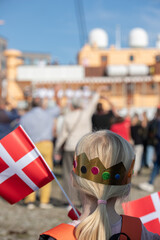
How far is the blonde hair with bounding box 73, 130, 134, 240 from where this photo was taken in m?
1.32

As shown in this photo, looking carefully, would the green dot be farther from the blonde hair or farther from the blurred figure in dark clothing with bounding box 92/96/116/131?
the blurred figure in dark clothing with bounding box 92/96/116/131

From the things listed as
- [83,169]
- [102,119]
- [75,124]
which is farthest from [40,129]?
[83,169]

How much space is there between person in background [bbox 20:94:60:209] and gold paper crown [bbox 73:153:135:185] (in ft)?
12.3

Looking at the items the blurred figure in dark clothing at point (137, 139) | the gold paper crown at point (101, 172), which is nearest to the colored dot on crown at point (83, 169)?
the gold paper crown at point (101, 172)

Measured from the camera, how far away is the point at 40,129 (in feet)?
17.0

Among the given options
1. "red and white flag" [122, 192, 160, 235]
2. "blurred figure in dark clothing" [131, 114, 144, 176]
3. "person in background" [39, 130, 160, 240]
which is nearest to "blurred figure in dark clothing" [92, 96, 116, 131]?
"blurred figure in dark clothing" [131, 114, 144, 176]

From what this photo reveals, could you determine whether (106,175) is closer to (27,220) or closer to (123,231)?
(123,231)

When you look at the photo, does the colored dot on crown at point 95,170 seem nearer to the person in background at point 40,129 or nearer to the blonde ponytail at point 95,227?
the blonde ponytail at point 95,227

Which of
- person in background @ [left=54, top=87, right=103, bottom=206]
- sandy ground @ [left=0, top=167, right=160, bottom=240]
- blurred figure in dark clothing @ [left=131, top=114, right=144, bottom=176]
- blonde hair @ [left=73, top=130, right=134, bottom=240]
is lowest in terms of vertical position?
blurred figure in dark clothing @ [left=131, top=114, right=144, bottom=176]

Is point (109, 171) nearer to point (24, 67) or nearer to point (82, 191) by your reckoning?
point (82, 191)

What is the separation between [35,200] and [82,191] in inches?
175

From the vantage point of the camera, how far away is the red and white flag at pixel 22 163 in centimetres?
167

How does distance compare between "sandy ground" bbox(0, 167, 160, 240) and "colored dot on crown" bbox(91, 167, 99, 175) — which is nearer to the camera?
"colored dot on crown" bbox(91, 167, 99, 175)

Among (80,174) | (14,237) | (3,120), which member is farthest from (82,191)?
(3,120)
